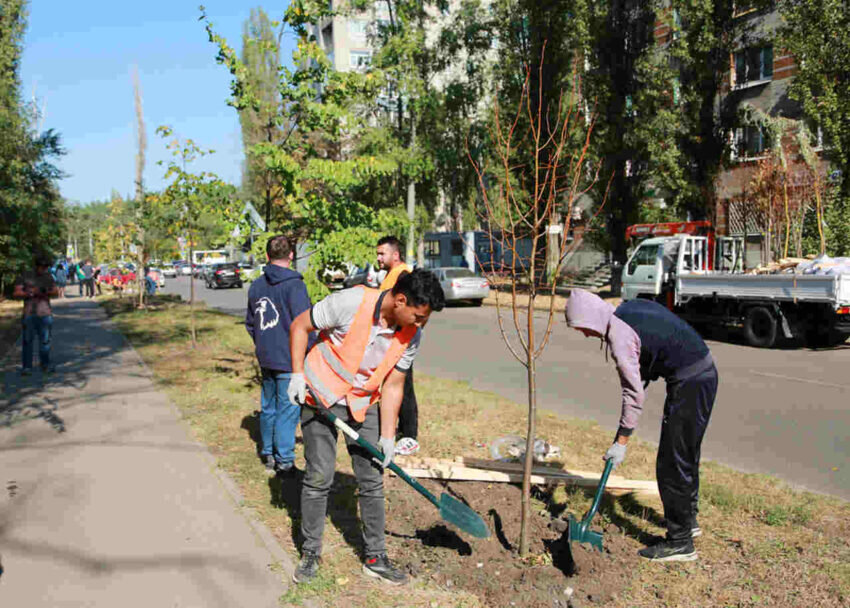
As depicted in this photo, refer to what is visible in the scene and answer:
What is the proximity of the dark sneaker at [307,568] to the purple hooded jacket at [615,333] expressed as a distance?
6.21 ft

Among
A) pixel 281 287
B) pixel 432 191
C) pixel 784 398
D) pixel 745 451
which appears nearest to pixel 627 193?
pixel 432 191

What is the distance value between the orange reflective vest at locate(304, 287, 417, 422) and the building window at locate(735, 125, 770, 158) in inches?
871

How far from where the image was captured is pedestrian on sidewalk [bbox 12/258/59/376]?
1014 centimetres

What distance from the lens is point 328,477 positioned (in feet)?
12.7

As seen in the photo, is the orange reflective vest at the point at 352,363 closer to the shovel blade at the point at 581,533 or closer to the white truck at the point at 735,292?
the shovel blade at the point at 581,533

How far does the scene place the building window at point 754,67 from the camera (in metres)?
24.5

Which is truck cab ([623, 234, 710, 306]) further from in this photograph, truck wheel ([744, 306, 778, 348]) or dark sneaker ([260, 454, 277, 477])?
dark sneaker ([260, 454, 277, 477])

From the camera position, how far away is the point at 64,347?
545 inches

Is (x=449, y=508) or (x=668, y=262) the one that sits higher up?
(x=668, y=262)

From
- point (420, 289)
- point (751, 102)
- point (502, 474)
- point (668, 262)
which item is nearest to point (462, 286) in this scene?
point (668, 262)

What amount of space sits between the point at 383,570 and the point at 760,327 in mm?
12264

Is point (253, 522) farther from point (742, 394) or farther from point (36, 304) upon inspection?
point (36, 304)

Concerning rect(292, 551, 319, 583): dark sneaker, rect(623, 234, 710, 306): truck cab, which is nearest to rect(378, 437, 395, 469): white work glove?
rect(292, 551, 319, 583): dark sneaker

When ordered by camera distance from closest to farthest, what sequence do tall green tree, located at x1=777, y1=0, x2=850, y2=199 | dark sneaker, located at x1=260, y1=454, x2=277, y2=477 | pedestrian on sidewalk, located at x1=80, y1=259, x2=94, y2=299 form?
dark sneaker, located at x1=260, y1=454, x2=277, y2=477 → tall green tree, located at x1=777, y1=0, x2=850, y2=199 → pedestrian on sidewalk, located at x1=80, y1=259, x2=94, y2=299
